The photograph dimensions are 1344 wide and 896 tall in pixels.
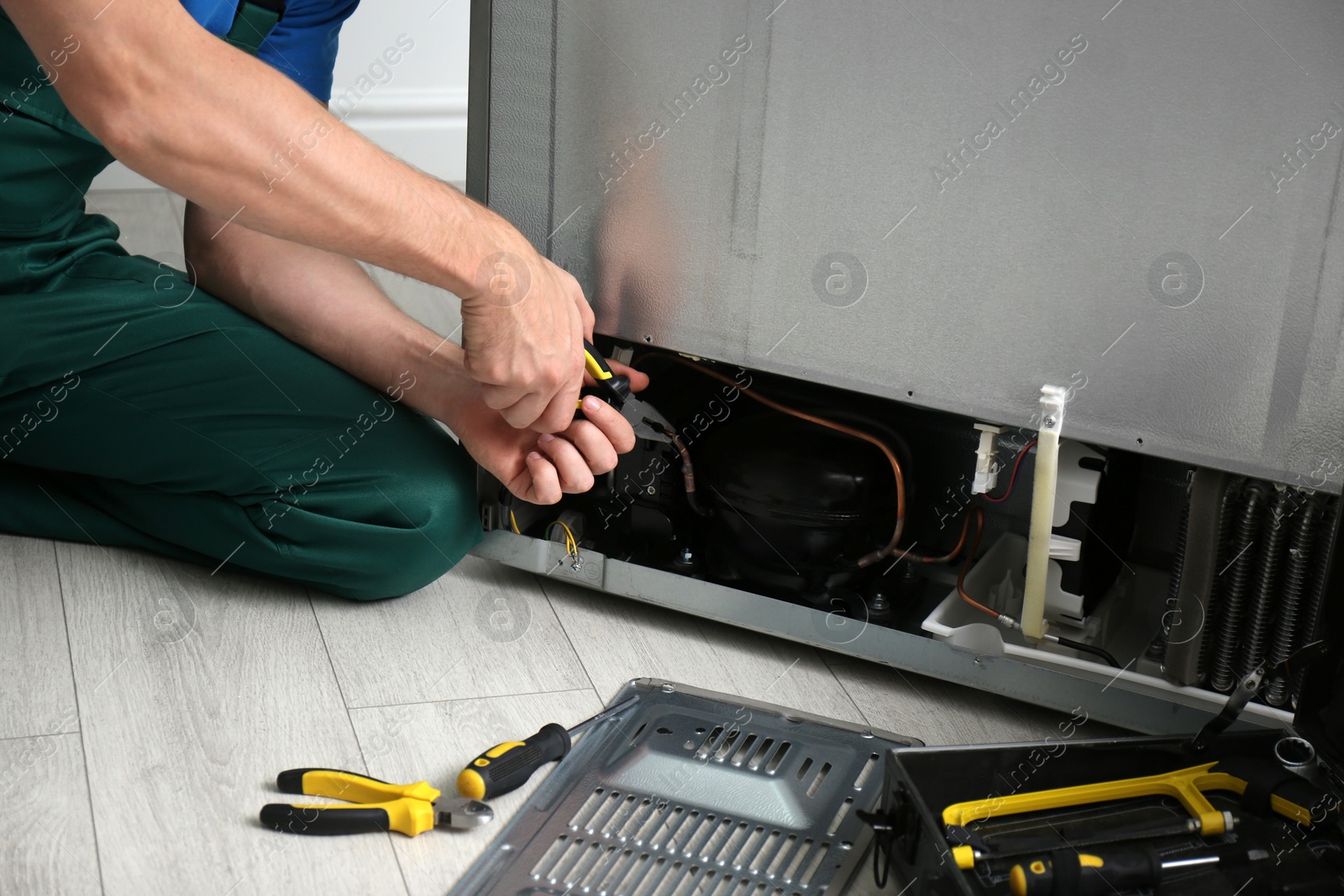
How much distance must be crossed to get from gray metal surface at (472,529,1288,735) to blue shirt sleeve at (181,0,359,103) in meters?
0.58

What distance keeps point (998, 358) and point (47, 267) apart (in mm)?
1010

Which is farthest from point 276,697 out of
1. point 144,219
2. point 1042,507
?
point 144,219

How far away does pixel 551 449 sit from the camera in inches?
46.0

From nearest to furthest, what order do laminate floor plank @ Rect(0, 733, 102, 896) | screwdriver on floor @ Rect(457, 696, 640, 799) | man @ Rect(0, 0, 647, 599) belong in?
laminate floor plank @ Rect(0, 733, 102, 896) → screwdriver on floor @ Rect(457, 696, 640, 799) → man @ Rect(0, 0, 647, 599)

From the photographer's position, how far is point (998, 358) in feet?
→ 3.42

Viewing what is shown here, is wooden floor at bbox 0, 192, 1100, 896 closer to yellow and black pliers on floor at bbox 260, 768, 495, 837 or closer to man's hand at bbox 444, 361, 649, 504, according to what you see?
yellow and black pliers on floor at bbox 260, 768, 495, 837

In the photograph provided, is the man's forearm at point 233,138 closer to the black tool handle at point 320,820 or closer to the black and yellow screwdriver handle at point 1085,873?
the black tool handle at point 320,820

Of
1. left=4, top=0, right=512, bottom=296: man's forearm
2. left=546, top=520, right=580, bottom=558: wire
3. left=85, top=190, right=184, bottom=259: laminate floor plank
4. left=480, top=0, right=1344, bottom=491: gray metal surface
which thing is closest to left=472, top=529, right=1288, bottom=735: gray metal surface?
left=546, top=520, right=580, bottom=558: wire

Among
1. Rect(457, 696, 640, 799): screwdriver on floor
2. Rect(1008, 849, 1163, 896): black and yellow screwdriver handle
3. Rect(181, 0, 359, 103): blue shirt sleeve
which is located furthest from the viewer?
Rect(181, 0, 359, 103): blue shirt sleeve

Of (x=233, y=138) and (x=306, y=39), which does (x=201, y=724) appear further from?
(x=306, y=39)

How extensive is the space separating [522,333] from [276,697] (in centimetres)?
43

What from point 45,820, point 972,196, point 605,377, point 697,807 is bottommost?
point 45,820

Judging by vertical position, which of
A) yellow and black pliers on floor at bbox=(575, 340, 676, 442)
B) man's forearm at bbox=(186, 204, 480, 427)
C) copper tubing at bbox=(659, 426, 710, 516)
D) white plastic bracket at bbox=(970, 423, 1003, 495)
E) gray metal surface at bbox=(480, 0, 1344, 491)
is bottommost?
man's forearm at bbox=(186, 204, 480, 427)

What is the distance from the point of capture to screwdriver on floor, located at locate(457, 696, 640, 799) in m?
1.01
